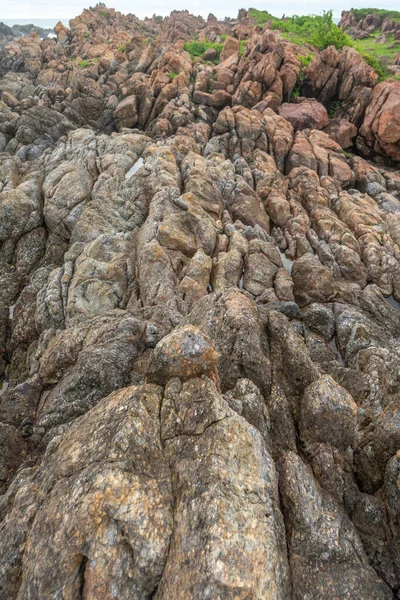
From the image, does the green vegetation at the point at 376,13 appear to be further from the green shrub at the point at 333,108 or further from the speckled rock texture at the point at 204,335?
the green shrub at the point at 333,108

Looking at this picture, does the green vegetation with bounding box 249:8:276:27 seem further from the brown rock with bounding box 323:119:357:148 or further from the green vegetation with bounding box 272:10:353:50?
the brown rock with bounding box 323:119:357:148

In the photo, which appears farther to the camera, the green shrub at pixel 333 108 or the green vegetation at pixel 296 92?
the green vegetation at pixel 296 92

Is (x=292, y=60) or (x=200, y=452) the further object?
(x=292, y=60)

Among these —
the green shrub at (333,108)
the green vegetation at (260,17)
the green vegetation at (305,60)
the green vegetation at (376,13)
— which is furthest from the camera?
the green vegetation at (260,17)

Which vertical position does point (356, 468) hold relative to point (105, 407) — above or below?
below

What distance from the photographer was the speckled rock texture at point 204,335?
10.0 m

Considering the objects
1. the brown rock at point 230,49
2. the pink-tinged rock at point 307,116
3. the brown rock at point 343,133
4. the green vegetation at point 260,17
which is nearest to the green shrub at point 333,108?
the pink-tinged rock at point 307,116

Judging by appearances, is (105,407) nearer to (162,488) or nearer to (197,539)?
(162,488)

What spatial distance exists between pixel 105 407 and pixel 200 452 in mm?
4430

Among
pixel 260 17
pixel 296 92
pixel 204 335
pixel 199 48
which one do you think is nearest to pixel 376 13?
pixel 260 17

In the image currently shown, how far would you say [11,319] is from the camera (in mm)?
36062

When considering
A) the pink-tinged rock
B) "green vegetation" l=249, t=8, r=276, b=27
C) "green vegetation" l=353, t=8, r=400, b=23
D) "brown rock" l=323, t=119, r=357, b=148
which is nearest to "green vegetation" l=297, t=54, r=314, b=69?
the pink-tinged rock

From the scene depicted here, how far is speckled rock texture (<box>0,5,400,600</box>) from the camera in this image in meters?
10.0

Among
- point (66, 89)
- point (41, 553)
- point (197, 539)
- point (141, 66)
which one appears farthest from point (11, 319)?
point (141, 66)
